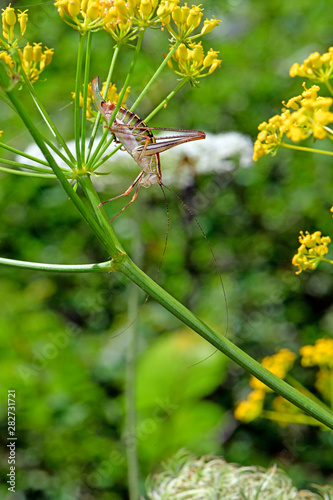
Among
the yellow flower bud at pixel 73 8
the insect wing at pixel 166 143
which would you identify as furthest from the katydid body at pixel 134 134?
the yellow flower bud at pixel 73 8

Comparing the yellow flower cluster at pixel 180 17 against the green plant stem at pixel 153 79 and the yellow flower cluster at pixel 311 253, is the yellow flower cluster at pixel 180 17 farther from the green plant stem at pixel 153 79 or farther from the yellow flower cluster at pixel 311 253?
the yellow flower cluster at pixel 311 253

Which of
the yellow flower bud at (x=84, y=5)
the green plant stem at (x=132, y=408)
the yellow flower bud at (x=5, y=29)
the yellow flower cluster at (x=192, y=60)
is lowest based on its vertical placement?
the green plant stem at (x=132, y=408)

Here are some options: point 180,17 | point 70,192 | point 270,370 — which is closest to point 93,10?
point 180,17

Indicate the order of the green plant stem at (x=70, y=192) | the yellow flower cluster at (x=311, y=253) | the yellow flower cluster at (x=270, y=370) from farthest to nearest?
1. the yellow flower cluster at (x=270, y=370)
2. the yellow flower cluster at (x=311, y=253)
3. the green plant stem at (x=70, y=192)

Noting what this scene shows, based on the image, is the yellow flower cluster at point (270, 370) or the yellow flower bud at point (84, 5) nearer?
the yellow flower bud at point (84, 5)

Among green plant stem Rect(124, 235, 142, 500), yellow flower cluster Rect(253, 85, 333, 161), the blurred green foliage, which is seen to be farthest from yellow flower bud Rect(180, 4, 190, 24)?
the blurred green foliage

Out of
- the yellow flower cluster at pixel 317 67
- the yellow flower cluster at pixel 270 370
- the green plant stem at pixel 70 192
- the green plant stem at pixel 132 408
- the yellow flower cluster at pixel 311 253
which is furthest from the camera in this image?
the green plant stem at pixel 132 408

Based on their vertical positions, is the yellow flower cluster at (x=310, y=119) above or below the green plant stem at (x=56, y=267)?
above

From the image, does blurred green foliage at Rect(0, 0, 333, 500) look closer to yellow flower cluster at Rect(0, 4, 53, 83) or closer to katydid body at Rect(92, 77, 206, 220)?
yellow flower cluster at Rect(0, 4, 53, 83)

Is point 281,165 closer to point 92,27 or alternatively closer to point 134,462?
point 134,462

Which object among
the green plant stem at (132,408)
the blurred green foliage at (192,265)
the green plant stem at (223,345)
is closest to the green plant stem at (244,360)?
the green plant stem at (223,345)

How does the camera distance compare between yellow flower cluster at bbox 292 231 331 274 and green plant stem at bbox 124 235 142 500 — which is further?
green plant stem at bbox 124 235 142 500
